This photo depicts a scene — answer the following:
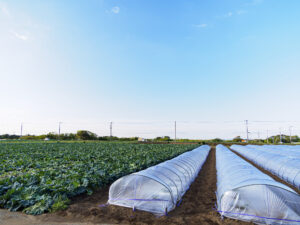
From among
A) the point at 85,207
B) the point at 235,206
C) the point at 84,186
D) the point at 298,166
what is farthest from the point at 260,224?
the point at 298,166

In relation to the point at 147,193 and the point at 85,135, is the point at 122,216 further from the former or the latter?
the point at 85,135

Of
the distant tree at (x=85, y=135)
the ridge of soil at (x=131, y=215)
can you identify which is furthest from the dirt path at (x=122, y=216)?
the distant tree at (x=85, y=135)

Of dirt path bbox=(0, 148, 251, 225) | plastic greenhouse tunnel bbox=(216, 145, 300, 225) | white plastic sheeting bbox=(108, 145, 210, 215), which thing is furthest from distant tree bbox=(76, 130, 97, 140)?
plastic greenhouse tunnel bbox=(216, 145, 300, 225)

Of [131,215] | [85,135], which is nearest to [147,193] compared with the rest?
[131,215]

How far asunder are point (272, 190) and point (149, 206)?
353 centimetres

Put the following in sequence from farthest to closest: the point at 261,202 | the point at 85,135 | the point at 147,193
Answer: the point at 85,135 → the point at 147,193 → the point at 261,202

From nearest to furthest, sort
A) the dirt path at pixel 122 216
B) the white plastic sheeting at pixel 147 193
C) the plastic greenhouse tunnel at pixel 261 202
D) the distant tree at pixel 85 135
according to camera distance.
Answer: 1. the plastic greenhouse tunnel at pixel 261 202
2. the dirt path at pixel 122 216
3. the white plastic sheeting at pixel 147 193
4. the distant tree at pixel 85 135

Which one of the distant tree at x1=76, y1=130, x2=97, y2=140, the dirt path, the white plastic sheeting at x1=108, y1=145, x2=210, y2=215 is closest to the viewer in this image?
the dirt path

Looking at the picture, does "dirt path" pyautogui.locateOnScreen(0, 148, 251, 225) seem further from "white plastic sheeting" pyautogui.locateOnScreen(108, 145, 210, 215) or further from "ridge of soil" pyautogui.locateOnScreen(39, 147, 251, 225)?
"white plastic sheeting" pyautogui.locateOnScreen(108, 145, 210, 215)

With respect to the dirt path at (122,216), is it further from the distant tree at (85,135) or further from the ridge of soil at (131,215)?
the distant tree at (85,135)

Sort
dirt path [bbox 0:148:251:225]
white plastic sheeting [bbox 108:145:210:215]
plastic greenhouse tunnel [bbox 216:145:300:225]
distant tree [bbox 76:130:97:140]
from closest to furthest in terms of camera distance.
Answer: plastic greenhouse tunnel [bbox 216:145:300:225] < dirt path [bbox 0:148:251:225] < white plastic sheeting [bbox 108:145:210:215] < distant tree [bbox 76:130:97:140]

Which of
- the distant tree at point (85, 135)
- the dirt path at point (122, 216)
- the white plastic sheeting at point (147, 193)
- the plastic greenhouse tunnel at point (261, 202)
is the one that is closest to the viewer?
the plastic greenhouse tunnel at point (261, 202)

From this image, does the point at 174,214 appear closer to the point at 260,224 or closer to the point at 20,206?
the point at 260,224

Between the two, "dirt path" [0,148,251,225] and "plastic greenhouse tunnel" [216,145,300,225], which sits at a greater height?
"plastic greenhouse tunnel" [216,145,300,225]
